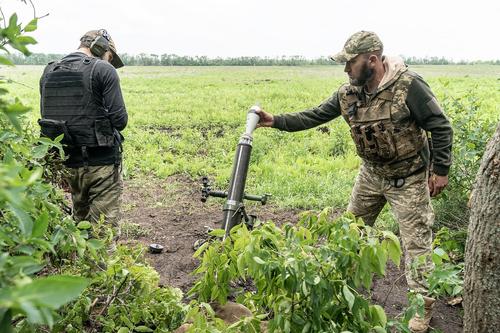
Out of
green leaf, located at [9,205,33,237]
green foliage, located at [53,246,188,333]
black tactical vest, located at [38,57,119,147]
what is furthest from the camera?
black tactical vest, located at [38,57,119,147]

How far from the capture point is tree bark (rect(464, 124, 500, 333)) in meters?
2.25

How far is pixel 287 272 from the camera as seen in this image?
5.81 ft

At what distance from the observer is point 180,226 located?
6582 mm

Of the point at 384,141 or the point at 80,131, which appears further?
the point at 80,131

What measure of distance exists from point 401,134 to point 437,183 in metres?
0.46

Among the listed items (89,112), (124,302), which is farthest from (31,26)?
(89,112)

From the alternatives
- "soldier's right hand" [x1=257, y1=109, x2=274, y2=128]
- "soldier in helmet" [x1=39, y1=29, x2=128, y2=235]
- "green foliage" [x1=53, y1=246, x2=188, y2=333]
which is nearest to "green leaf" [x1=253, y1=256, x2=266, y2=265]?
"green foliage" [x1=53, y1=246, x2=188, y2=333]

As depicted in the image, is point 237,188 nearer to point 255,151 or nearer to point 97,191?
point 97,191

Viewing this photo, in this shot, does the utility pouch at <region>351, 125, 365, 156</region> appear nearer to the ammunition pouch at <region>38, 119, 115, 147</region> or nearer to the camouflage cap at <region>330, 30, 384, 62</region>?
the camouflage cap at <region>330, 30, 384, 62</region>

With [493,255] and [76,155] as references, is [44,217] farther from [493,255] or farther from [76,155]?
[76,155]

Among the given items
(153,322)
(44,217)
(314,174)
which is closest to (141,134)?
(314,174)

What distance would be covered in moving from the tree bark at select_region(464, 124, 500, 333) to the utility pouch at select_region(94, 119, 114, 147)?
2.99 meters

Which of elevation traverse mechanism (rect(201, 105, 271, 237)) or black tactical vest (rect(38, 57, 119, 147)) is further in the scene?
black tactical vest (rect(38, 57, 119, 147))

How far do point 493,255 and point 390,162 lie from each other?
169cm
